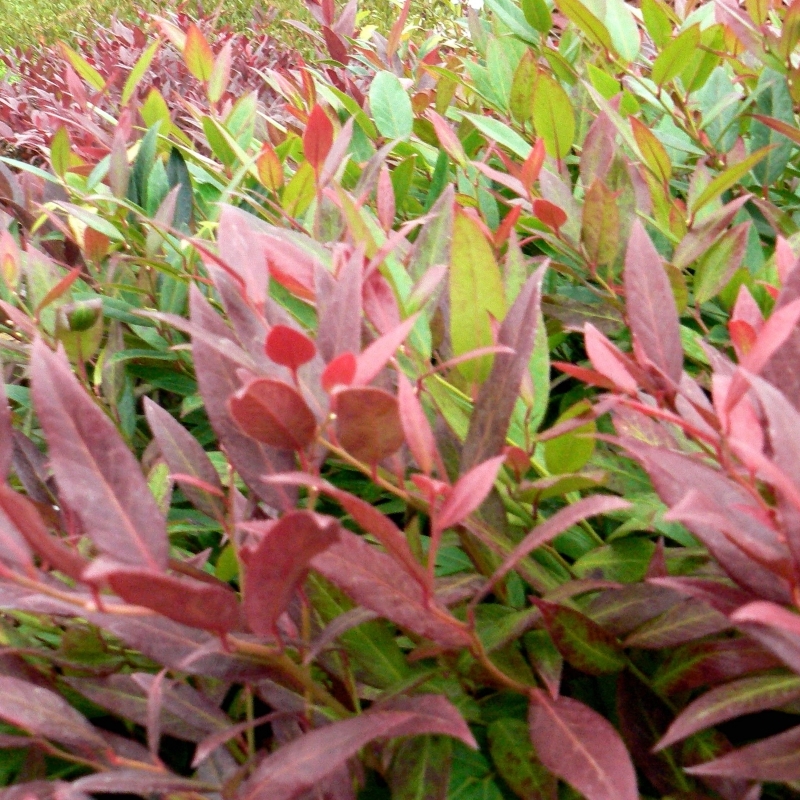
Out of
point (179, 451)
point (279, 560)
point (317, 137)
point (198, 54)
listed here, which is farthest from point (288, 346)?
point (198, 54)

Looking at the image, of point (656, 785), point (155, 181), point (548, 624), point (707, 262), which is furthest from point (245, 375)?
point (155, 181)

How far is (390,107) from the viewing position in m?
1.33

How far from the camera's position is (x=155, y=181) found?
121 cm

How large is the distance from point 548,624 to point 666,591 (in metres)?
0.10

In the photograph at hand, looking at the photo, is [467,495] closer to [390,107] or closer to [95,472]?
[95,472]

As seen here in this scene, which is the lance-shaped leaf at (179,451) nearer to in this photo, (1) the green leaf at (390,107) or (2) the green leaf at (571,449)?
(2) the green leaf at (571,449)

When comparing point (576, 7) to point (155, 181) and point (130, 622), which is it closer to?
point (155, 181)

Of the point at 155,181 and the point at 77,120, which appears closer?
the point at 155,181

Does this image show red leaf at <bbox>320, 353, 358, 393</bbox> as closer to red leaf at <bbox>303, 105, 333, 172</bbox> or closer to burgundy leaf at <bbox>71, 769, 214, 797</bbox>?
burgundy leaf at <bbox>71, 769, 214, 797</bbox>

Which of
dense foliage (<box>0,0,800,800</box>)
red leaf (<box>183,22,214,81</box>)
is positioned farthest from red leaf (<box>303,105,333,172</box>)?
red leaf (<box>183,22,214,81</box>)

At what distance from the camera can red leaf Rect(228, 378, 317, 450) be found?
20.7 inches

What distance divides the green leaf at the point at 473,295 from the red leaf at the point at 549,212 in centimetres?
22

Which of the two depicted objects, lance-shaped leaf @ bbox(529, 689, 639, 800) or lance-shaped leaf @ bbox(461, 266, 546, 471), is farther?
lance-shaped leaf @ bbox(461, 266, 546, 471)

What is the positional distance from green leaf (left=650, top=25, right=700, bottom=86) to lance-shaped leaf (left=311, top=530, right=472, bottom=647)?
2.83 ft
